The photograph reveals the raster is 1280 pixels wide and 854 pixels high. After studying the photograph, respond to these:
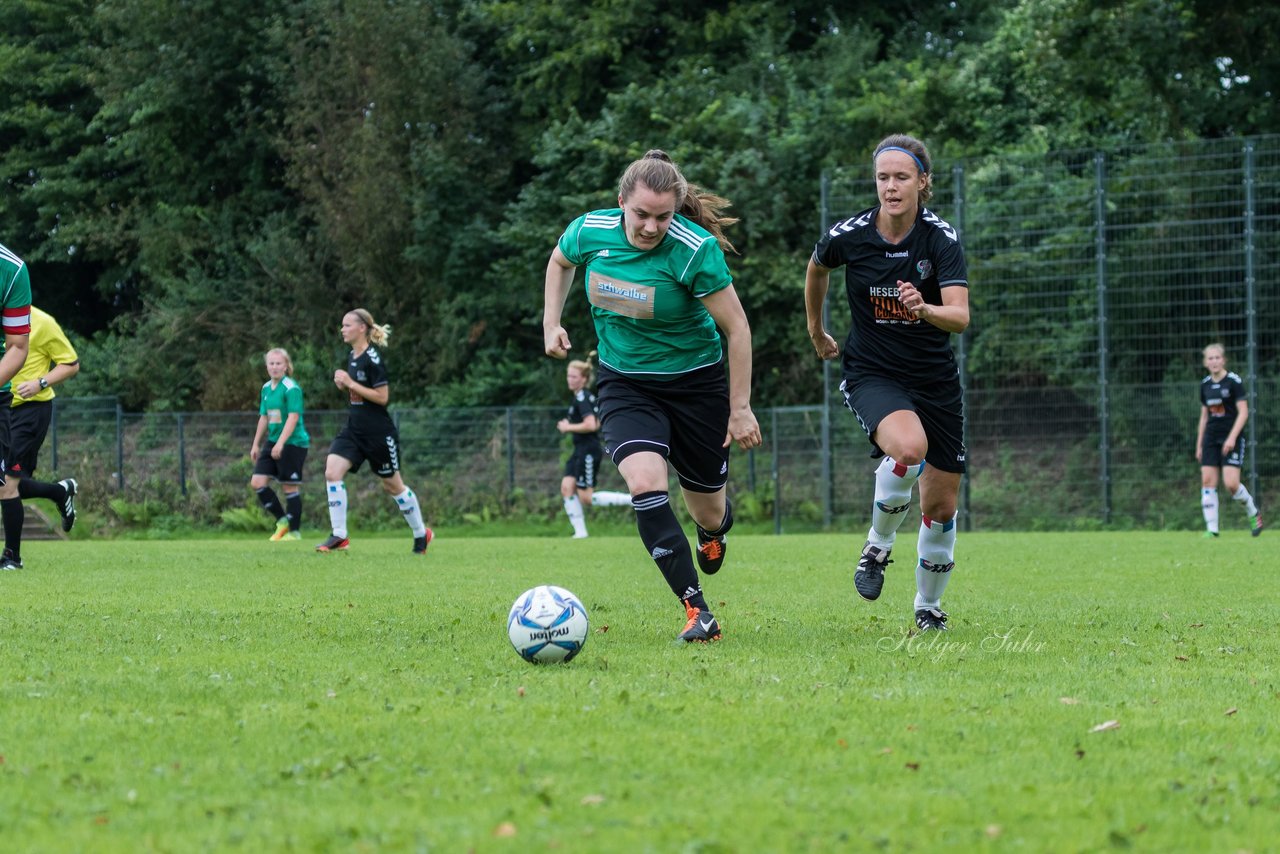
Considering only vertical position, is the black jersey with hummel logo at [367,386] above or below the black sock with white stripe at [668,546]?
above

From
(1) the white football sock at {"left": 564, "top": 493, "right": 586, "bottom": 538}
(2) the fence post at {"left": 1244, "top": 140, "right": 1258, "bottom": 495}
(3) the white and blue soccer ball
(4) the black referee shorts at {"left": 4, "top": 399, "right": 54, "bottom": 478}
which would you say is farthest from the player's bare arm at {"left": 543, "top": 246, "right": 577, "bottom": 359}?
(2) the fence post at {"left": 1244, "top": 140, "right": 1258, "bottom": 495}

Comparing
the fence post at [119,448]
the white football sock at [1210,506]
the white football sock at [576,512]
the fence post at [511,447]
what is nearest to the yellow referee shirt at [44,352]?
the white football sock at [576,512]

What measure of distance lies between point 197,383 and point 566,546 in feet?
63.4

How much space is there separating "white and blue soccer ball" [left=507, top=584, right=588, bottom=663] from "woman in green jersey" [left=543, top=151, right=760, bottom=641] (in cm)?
81

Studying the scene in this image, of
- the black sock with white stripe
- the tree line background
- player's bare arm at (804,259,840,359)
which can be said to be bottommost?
the black sock with white stripe

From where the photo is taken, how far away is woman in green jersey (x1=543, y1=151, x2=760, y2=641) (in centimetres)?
678

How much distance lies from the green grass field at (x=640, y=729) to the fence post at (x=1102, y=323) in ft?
49.0

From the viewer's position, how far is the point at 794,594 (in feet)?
32.0

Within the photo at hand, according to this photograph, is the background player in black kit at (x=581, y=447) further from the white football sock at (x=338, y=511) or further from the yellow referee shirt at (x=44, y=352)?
the yellow referee shirt at (x=44, y=352)

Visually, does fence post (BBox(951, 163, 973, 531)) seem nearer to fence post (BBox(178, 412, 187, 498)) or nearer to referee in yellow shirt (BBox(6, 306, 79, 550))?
fence post (BBox(178, 412, 187, 498))

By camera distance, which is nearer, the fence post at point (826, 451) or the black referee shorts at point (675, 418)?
the black referee shorts at point (675, 418)

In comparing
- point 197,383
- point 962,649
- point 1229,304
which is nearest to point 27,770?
point 962,649

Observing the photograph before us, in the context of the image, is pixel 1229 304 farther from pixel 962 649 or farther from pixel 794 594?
pixel 962 649

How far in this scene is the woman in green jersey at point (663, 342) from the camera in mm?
6781
